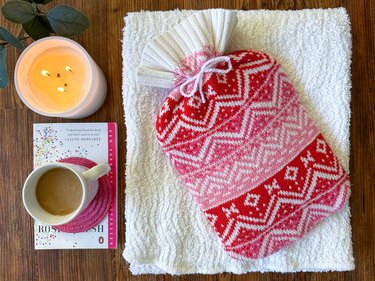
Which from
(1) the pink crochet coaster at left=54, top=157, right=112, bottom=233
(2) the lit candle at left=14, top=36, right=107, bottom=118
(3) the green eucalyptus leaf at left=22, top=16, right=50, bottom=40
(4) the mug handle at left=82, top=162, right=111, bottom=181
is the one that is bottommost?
(1) the pink crochet coaster at left=54, top=157, right=112, bottom=233

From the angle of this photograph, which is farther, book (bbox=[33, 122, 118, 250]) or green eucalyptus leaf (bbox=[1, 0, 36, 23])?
book (bbox=[33, 122, 118, 250])

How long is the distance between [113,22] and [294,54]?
268mm

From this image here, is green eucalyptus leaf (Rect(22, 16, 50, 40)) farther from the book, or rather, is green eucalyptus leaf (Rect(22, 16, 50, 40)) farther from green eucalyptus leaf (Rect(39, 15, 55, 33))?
the book

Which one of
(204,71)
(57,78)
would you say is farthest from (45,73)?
(204,71)

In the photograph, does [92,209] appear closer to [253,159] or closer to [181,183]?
[181,183]

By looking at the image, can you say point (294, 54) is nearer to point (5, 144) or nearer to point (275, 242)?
point (275, 242)

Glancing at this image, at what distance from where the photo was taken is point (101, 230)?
58cm

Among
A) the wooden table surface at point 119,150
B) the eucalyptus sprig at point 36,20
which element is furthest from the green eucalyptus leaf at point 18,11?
the wooden table surface at point 119,150

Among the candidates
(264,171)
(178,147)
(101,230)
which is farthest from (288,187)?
(101,230)

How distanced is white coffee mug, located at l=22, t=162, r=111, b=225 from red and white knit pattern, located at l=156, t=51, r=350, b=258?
0.32ft

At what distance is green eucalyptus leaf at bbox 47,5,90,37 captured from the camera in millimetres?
492

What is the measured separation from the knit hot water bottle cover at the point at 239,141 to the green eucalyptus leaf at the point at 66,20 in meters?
0.09

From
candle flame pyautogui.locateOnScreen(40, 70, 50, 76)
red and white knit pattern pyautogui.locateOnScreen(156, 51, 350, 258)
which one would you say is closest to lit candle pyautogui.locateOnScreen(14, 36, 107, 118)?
candle flame pyautogui.locateOnScreen(40, 70, 50, 76)

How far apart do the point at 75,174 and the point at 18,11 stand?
8.3 inches
